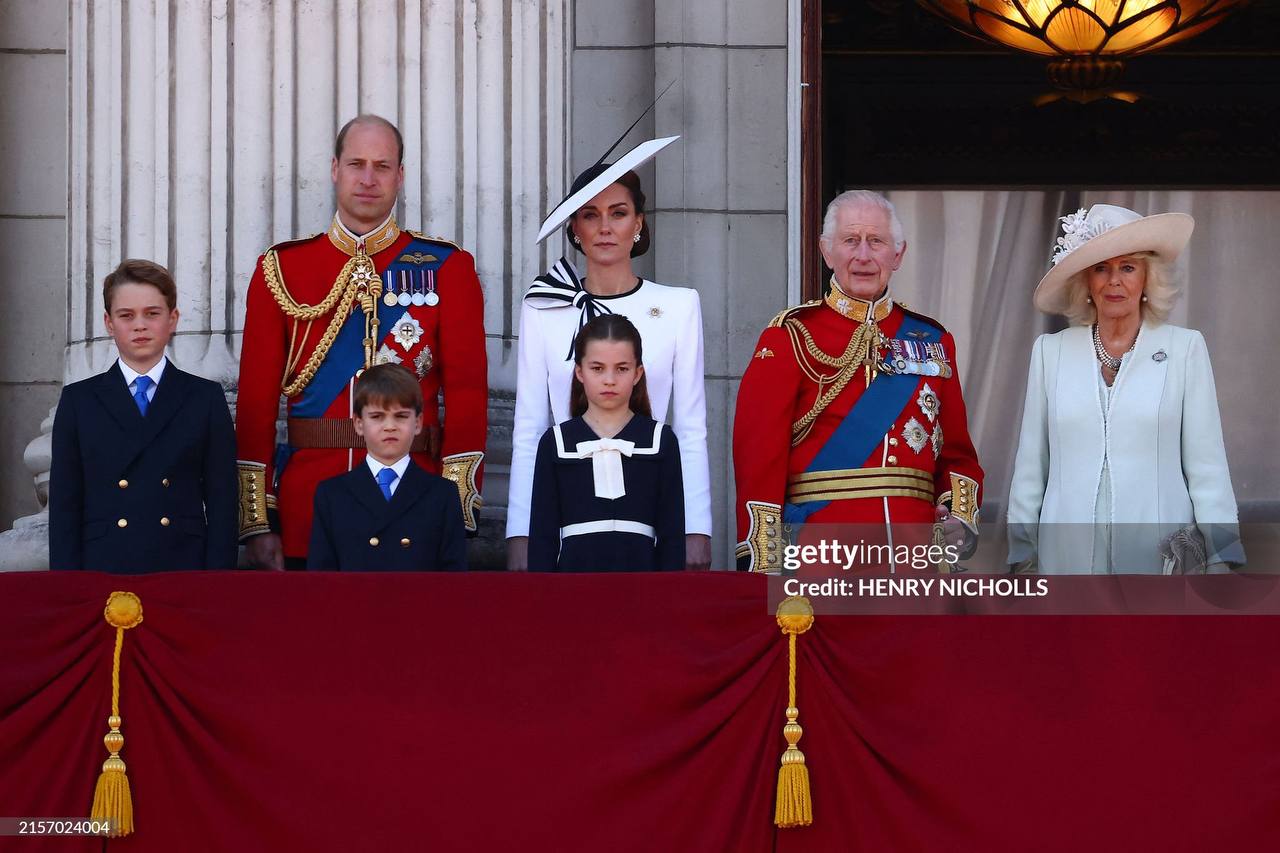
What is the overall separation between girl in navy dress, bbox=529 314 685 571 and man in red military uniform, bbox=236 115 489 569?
360mm

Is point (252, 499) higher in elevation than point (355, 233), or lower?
lower

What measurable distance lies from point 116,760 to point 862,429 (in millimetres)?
2045

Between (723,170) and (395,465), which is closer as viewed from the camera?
(395,465)

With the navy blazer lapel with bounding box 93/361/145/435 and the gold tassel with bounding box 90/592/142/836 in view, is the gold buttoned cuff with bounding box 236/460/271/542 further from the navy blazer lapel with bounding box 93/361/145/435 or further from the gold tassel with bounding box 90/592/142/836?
the gold tassel with bounding box 90/592/142/836

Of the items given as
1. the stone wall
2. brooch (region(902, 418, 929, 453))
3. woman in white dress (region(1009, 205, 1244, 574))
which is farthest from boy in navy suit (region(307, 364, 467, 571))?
the stone wall

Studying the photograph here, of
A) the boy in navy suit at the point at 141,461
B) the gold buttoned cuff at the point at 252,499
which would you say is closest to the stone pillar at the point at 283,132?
the gold buttoned cuff at the point at 252,499

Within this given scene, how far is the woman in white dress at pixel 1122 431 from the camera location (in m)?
5.58

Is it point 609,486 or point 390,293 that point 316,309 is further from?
point 609,486

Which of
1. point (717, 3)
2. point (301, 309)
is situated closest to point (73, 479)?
point (301, 309)

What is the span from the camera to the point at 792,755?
4781 millimetres

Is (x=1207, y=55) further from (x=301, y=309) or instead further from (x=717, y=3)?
(x=301, y=309)

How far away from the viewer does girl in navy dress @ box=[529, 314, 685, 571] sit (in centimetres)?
550

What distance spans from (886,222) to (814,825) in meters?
1.77

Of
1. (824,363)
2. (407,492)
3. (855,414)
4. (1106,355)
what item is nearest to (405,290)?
(407,492)
